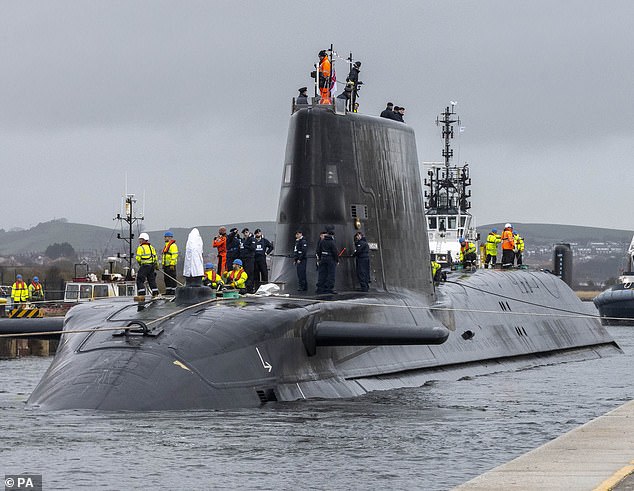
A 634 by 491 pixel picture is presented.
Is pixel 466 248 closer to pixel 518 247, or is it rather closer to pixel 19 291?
pixel 518 247

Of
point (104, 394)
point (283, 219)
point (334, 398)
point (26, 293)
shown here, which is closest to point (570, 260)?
point (26, 293)

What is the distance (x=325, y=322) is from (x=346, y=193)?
438 cm

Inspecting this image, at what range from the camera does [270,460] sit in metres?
13.7

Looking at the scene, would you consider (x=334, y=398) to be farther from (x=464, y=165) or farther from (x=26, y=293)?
(x=464, y=165)

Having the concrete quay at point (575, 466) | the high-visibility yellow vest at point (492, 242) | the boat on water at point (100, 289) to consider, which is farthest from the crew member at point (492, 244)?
the concrete quay at point (575, 466)

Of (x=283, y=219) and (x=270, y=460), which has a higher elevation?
(x=283, y=219)

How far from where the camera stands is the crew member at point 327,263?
22.0 meters

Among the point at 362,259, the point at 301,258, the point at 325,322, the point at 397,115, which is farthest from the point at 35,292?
the point at 325,322

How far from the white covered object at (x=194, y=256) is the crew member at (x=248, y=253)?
7880 mm

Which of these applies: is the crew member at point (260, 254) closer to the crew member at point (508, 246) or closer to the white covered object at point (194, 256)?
the white covered object at point (194, 256)

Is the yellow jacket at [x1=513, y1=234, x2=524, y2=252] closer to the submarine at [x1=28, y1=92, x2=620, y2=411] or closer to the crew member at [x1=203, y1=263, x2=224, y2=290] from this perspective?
the submarine at [x1=28, y1=92, x2=620, y2=411]

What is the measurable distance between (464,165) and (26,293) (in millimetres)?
29114

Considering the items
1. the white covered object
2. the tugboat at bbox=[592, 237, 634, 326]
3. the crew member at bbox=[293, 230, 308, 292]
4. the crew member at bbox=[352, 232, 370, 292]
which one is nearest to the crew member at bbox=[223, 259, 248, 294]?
the crew member at bbox=[293, 230, 308, 292]

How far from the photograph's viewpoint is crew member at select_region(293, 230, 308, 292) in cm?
2255
